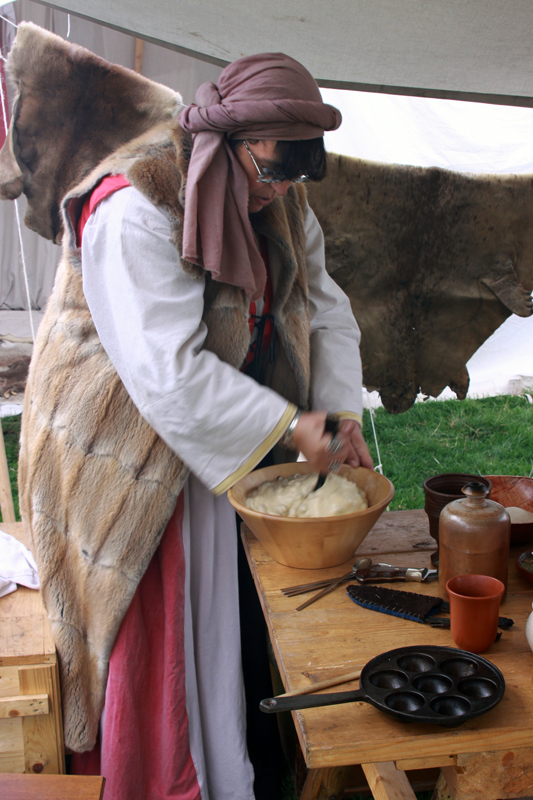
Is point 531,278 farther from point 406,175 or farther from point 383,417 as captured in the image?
point 383,417

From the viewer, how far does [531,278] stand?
2.90m

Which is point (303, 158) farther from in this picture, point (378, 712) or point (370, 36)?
point (378, 712)

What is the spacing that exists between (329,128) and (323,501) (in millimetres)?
855

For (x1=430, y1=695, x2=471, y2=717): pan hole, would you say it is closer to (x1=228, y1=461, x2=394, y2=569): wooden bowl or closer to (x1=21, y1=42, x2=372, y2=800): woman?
(x1=228, y1=461, x2=394, y2=569): wooden bowl

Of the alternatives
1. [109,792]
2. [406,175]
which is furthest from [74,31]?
[109,792]

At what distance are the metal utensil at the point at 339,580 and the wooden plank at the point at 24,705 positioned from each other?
0.77 m

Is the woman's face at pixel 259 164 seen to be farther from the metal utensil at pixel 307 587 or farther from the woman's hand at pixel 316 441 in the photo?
the metal utensil at pixel 307 587

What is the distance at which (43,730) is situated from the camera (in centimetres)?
Result: 162

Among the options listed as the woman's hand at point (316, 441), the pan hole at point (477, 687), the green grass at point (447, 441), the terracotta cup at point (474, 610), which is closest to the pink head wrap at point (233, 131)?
the woman's hand at point (316, 441)

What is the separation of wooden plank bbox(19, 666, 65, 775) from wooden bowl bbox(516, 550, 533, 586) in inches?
44.8

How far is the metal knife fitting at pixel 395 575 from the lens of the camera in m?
1.33

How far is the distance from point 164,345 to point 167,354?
2cm

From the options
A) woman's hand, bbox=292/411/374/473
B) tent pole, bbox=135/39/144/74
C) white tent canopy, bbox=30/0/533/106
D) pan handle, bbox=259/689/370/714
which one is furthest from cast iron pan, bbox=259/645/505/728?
tent pole, bbox=135/39/144/74

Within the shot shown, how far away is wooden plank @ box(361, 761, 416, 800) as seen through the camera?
1.09 m
